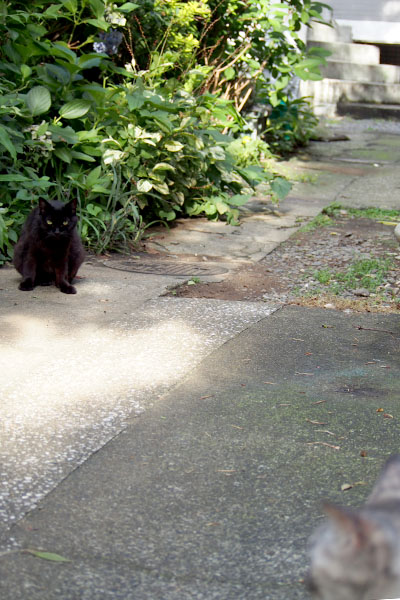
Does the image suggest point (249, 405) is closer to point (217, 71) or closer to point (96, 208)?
point (96, 208)

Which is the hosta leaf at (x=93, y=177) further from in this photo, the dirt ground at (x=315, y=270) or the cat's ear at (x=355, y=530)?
the cat's ear at (x=355, y=530)

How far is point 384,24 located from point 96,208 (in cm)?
1183

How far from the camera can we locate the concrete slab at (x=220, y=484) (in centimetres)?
219

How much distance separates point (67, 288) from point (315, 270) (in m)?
1.82

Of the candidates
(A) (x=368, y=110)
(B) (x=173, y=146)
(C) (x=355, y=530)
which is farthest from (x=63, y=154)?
(A) (x=368, y=110)

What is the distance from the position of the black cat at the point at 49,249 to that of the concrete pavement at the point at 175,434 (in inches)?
5.2

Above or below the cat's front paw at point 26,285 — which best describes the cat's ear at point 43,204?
above

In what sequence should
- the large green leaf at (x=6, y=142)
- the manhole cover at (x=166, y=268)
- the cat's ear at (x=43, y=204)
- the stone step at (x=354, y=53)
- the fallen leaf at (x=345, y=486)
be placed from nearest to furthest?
the fallen leaf at (x=345, y=486), the cat's ear at (x=43, y=204), the large green leaf at (x=6, y=142), the manhole cover at (x=166, y=268), the stone step at (x=354, y=53)

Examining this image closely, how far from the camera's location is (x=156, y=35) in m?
7.66

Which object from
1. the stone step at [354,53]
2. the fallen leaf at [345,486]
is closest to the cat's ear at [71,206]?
the fallen leaf at [345,486]

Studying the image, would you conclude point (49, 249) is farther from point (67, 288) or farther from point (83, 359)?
point (83, 359)

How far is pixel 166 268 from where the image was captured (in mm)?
5629

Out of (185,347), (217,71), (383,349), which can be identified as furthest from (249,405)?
(217,71)

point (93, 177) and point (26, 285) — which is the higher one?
point (93, 177)
